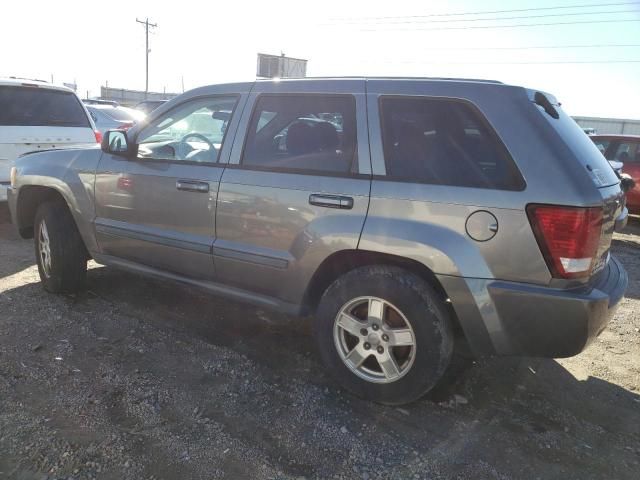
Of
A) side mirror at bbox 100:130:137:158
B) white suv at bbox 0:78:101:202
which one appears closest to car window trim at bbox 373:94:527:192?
side mirror at bbox 100:130:137:158

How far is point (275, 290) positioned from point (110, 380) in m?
1.14

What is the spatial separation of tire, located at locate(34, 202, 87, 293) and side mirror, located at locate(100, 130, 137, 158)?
3.01 feet

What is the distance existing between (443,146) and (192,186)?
1686mm

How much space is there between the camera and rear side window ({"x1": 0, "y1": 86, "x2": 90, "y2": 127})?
6656mm

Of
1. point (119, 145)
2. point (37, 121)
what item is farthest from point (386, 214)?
point (37, 121)

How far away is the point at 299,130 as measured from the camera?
3293 millimetres

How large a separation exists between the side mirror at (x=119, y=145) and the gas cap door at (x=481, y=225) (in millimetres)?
2536

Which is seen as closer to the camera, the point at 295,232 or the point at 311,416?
the point at 311,416

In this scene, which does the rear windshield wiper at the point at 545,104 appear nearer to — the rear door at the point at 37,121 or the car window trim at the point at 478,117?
the car window trim at the point at 478,117

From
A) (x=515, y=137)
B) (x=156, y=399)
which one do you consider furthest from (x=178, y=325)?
(x=515, y=137)

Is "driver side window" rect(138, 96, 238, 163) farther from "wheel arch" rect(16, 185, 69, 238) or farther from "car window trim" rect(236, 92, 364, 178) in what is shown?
"wheel arch" rect(16, 185, 69, 238)

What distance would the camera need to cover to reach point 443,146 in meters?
2.77

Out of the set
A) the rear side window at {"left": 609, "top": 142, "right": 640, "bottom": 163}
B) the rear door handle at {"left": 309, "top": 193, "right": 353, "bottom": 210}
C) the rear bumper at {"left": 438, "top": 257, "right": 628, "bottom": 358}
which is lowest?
the rear bumper at {"left": 438, "top": 257, "right": 628, "bottom": 358}

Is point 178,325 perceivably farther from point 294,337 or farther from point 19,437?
point 19,437
